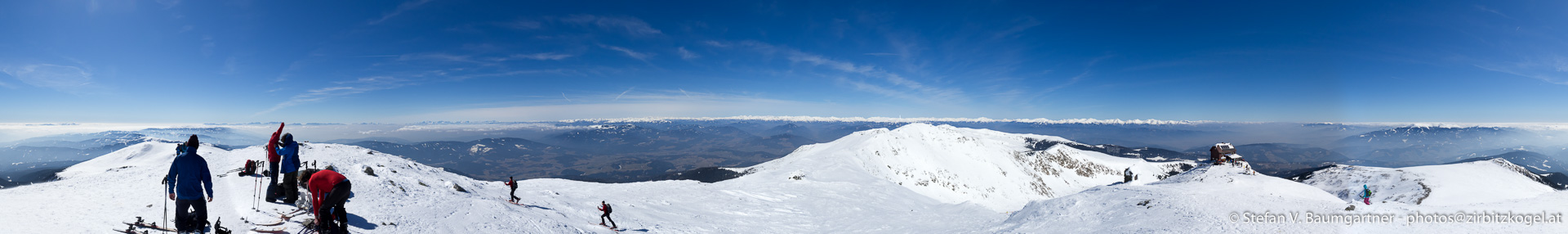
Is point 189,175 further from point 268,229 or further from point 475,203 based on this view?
point 475,203

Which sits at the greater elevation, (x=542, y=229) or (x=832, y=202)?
(x=542, y=229)

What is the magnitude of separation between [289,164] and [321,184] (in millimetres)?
7958

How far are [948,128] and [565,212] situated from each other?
150695 millimetres

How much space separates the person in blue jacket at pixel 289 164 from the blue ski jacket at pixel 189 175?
15.2 feet

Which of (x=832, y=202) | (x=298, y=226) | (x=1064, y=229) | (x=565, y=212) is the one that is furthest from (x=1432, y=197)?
(x=298, y=226)

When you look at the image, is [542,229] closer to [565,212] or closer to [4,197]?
[565,212]

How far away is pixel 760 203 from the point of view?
109ft

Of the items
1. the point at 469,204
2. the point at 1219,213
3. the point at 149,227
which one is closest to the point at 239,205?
the point at 149,227

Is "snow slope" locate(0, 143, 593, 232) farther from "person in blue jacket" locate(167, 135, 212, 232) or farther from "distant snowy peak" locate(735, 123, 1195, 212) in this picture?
"distant snowy peak" locate(735, 123, 1195, 212)

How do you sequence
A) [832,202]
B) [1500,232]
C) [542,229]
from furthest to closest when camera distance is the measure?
[832,202], [542,229], [1500,232]

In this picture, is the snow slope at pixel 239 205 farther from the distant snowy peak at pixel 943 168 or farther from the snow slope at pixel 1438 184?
the snow slope at pixel 1438 184

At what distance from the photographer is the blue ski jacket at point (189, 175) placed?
8747 mm

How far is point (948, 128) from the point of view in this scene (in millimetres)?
157375

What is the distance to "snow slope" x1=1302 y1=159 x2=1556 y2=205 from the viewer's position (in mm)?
37625
